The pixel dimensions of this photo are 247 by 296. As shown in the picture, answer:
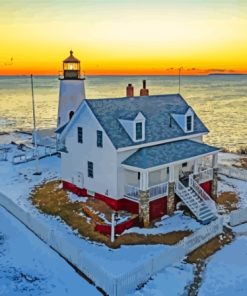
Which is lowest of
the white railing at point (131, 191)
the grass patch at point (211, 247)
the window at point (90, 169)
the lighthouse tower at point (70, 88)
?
the grass patch at point (211, 247)

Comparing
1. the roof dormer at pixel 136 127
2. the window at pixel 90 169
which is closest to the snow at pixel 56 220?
the window at pixel 90 169

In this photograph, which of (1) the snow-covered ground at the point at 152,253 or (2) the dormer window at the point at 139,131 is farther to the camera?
(2) the dormer window at the point at 139,131

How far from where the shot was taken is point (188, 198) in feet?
72.7

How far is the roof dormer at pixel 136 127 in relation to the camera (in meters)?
22.1

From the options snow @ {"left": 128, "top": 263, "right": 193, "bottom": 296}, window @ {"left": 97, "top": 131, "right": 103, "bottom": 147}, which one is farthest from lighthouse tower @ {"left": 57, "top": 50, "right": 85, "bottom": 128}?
snow @ {"left": 128, "top": 263, "right": 193, "bottom": 296}

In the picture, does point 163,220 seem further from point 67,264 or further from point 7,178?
point 7,178

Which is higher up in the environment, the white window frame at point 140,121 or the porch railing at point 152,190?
the white window frame at point 140,121

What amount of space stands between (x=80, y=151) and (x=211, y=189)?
27.3 feet

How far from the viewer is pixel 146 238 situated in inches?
756

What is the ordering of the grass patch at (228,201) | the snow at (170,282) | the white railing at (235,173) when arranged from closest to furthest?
the snow at (170,282), the grass patch at (228,201), the white railing at (235,173)

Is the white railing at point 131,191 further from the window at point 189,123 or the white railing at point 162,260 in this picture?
the window at point 189,123

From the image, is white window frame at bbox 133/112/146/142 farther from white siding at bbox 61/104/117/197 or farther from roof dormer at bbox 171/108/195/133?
roof dormer at bbox 171/108/195/133

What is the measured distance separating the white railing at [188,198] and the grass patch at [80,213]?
6.20ft

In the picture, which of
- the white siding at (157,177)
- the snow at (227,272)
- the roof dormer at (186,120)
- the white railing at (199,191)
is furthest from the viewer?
the roof dormer at (186,120)
